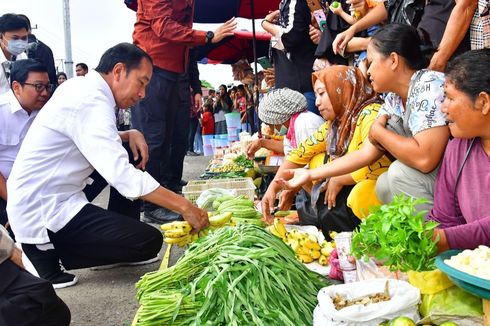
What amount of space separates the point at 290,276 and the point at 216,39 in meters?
4.10

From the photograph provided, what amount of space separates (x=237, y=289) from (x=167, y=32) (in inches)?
162

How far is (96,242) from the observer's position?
3.49 m

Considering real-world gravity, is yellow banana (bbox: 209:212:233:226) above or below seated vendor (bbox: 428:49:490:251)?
below

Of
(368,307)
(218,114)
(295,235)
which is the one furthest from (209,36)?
(218,114)

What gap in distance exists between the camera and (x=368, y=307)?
189 cm

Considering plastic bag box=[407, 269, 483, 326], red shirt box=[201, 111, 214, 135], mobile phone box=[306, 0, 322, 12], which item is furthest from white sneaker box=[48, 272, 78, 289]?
red shirt box=[201, 111, 214, 135]

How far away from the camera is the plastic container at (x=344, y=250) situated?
2768 mm

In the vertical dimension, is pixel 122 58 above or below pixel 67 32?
above

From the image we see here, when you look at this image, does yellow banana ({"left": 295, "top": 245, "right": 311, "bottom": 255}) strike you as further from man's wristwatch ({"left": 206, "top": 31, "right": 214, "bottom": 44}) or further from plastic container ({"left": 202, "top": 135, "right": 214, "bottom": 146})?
plastic container ({"left": 202, "top": 135, "right": 214, "bottom": 146})

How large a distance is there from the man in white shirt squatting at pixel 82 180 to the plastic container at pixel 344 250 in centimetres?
94

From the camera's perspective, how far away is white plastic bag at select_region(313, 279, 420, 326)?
187 centimetres

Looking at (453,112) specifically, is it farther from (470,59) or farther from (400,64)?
(400,64)

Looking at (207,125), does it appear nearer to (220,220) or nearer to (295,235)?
(220,220)

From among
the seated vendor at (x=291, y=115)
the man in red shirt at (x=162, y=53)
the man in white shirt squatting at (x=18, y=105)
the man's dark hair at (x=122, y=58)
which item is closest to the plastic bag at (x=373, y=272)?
the man's dark hair at (x=122, y=58)
